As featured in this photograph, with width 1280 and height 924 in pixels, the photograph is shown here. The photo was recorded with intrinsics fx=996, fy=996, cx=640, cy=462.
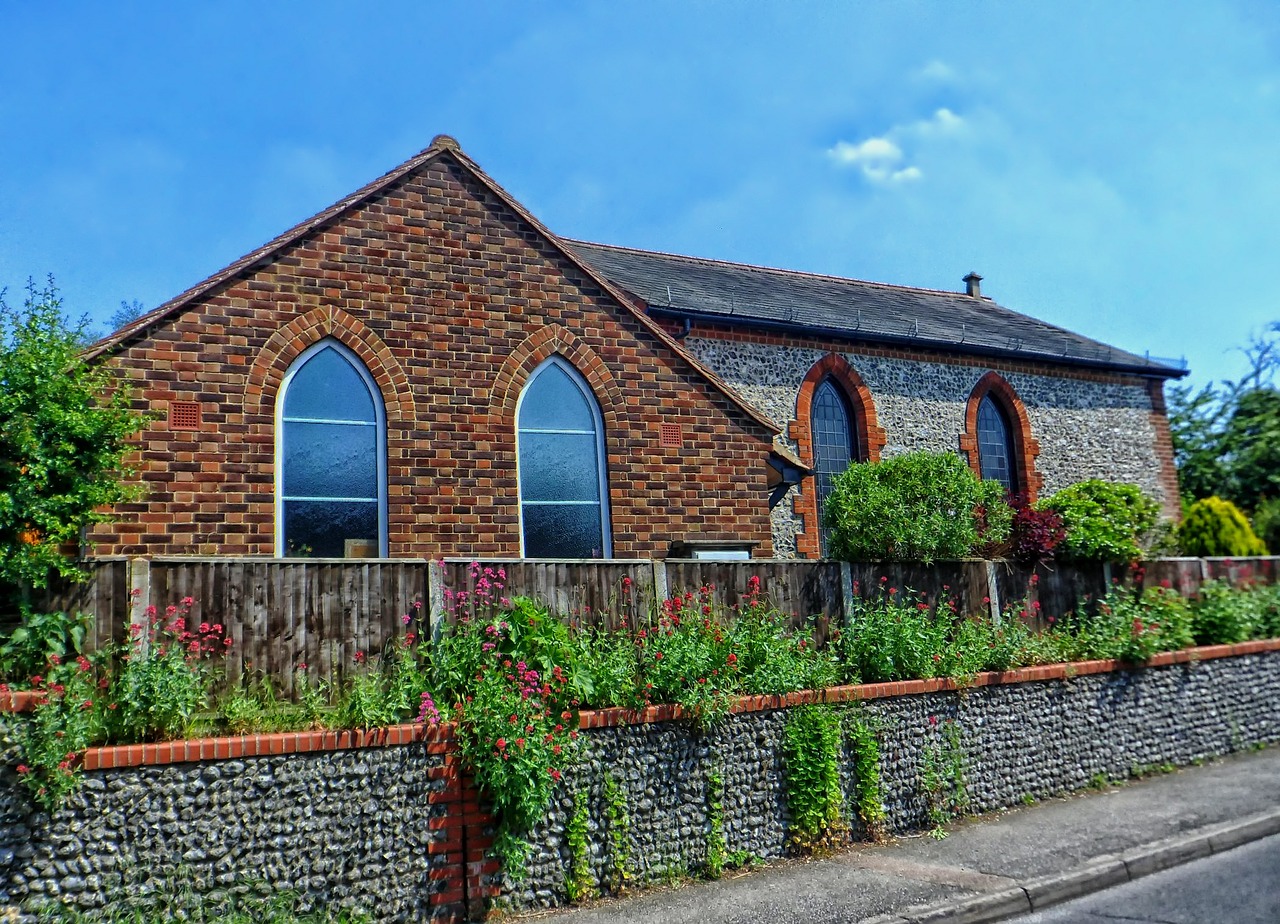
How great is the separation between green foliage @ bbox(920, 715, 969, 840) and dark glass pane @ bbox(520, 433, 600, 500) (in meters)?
4.39

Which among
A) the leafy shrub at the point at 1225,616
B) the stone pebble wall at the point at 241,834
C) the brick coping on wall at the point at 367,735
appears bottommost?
the stone pebble wall at the point at 241,834

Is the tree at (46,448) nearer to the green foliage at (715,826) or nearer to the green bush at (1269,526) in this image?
the green foliage at (715,826)

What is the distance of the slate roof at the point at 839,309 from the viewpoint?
61.6 feet

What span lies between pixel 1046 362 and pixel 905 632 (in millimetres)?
14726

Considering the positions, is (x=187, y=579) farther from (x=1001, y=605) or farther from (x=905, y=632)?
(x=1001, y=605)

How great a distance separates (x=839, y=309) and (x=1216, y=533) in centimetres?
968

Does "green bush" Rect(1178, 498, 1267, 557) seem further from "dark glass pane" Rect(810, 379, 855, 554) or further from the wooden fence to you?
the wooden fence

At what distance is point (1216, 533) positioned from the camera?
21828mm

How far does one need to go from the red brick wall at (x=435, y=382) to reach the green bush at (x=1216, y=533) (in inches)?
584

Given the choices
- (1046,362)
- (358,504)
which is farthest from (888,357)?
(358,504)

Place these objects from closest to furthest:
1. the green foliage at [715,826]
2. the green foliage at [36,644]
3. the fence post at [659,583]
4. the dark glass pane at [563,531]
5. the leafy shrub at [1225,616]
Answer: the green foliage at [36,644] → the green foliage at [715,826] → the fence post at [659,583] → the dark glass pane at [563,531] → the leafy shrub at [1225,616]

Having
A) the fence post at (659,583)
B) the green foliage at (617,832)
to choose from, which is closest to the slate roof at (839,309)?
the fence post at (659,583)

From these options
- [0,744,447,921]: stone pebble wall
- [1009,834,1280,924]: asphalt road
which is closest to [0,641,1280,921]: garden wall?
[0,744,447,921]: stone pebble wall

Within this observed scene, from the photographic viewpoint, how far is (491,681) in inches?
294
